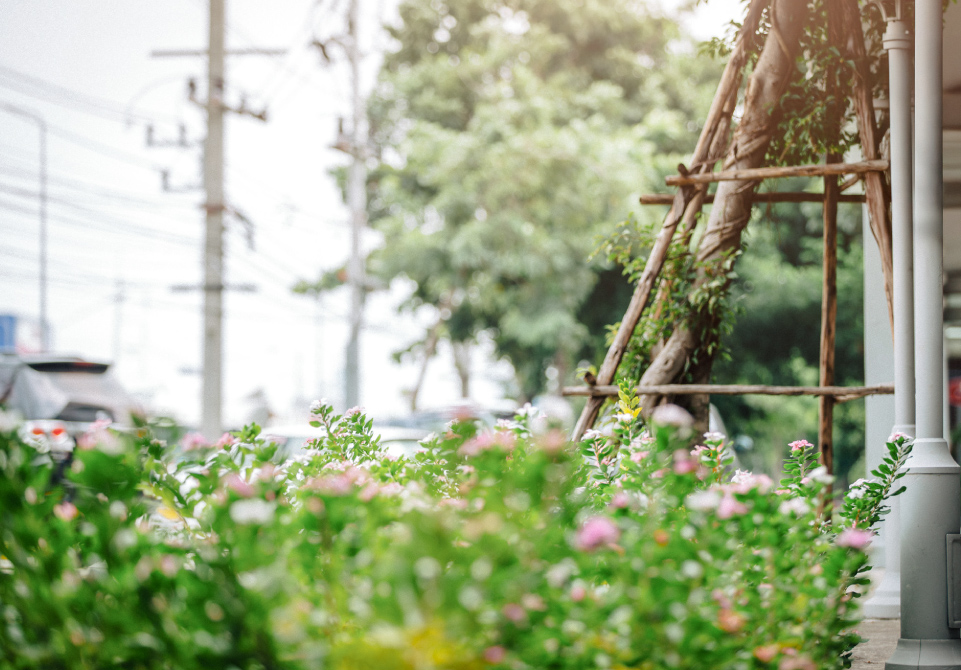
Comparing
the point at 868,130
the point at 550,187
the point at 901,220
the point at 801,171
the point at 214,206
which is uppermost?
the point at 550,187

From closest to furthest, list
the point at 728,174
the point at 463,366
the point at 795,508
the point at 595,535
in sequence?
the point at 595,535 < the point at 795,508 < the point at 728,174 < the point at 463,366

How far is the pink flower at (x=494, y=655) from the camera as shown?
5.06 ft

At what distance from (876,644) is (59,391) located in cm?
759

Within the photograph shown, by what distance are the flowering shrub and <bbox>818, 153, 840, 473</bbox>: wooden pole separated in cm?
Result: 349

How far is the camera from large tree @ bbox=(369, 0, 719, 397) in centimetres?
1644

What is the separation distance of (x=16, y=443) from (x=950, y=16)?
5734 mm

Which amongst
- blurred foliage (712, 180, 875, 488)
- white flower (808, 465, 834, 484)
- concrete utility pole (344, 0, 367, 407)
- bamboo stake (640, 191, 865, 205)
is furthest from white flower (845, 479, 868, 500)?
concrete utility pole (344, 0, 367, 407)

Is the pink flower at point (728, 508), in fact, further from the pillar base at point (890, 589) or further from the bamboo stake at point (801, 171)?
the pillar base at point (890, 589)

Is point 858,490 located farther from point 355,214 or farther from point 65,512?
point 355,214

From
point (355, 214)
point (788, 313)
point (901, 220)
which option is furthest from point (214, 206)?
point (901, 220)

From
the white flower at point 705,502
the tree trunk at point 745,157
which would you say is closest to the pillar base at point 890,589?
the tree trunk at point 745,157

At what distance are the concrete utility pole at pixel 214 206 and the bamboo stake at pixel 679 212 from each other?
32.5 ft

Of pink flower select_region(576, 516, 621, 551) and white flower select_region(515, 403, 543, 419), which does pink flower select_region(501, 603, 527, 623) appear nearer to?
pink flower select_region(576, 516, 621, 551)

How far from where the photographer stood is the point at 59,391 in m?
8.73
